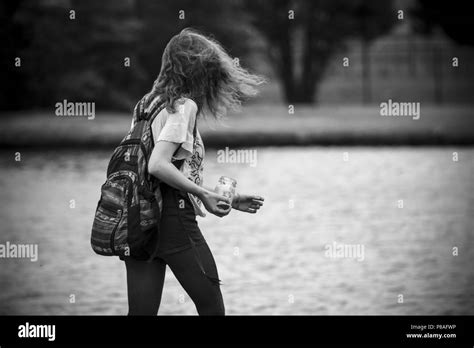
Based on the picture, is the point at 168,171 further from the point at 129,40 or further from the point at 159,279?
the point at 129,40

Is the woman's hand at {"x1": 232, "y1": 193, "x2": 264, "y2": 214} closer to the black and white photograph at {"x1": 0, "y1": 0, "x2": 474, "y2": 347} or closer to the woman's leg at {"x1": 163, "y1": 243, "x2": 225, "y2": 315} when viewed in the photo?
the black and white photograph at {"x1": 0, "y1": 0, "x2": 474, "y2": 347}

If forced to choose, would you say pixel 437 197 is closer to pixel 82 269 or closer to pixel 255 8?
pixel 82 269

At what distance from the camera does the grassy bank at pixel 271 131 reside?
72.4 feet

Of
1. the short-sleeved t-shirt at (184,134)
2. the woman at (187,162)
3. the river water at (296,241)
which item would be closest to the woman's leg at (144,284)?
the woman at (187,162)

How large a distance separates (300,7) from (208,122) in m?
34.0

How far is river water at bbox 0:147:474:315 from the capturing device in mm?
7543

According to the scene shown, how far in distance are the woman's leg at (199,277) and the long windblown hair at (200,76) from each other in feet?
1.97

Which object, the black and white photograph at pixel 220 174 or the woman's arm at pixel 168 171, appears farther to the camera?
the black and white photograph at pixel 220 174

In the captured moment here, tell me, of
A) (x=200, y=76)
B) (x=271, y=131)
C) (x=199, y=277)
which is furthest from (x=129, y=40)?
(x=199, y=277)

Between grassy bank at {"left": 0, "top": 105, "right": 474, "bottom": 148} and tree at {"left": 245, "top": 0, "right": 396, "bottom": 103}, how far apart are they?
867cm

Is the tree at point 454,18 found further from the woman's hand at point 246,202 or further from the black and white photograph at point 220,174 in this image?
the woman's hand at point 246,202

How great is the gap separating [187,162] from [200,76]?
0.36 meters

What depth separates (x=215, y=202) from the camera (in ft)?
14.0

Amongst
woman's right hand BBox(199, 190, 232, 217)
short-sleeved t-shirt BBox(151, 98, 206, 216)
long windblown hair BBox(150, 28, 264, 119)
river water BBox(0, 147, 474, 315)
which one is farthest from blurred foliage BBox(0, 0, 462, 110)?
woman's right hand BBox(199, 190, 232, 217)
